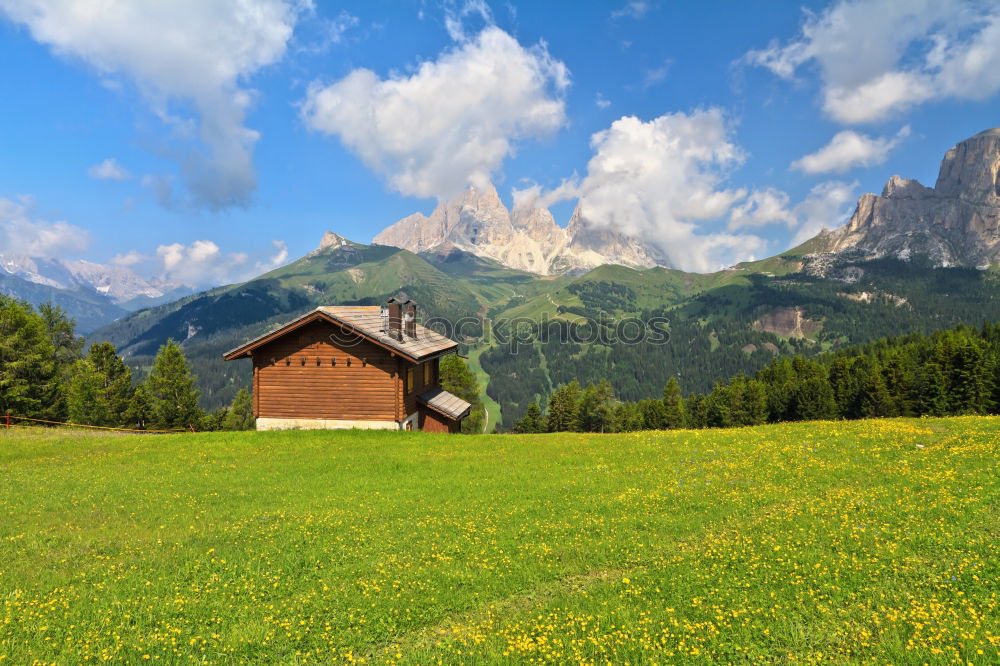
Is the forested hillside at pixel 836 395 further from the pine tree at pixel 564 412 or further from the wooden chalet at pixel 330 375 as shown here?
the wooden chalet at pixel 330 375

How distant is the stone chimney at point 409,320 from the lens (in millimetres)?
38125

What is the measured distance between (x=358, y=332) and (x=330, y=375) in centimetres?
415

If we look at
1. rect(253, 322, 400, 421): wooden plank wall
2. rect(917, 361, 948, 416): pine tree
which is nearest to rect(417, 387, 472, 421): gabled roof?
rect(253, 322, 400, 421): wooden plank wall

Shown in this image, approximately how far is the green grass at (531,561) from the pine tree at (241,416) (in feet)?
226

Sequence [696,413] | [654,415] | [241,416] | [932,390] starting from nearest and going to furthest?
[932,390] < [241,416] < [654,415] < [696,413]

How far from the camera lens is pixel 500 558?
11914mm

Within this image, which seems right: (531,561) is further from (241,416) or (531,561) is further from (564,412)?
(564,412)

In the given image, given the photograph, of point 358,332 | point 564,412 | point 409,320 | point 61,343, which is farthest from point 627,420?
point 61,343

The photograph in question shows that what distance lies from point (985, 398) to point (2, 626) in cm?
10371

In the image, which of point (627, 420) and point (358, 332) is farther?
point (627, 420)

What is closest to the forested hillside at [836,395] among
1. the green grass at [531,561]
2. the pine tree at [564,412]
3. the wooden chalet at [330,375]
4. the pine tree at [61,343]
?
the pine tree at [564,412]

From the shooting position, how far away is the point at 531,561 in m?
11.7

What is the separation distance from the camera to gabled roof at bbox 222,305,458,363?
3203 cm

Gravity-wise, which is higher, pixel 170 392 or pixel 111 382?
pixel 111 382
